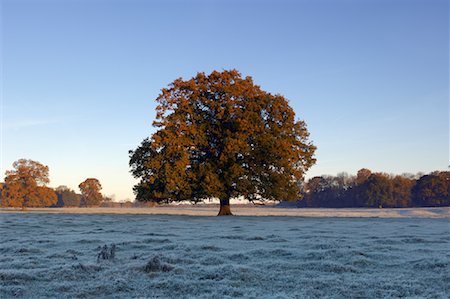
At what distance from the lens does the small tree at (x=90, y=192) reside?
116438mm

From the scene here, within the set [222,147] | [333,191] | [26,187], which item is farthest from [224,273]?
[333,191]

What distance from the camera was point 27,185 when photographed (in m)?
68.1

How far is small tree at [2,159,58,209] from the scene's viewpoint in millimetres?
66812

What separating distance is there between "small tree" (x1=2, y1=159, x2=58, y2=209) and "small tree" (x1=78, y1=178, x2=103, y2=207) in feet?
157

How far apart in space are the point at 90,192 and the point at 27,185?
1976 inches

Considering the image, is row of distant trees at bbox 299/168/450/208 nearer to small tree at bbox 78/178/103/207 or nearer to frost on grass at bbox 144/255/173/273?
small tree at bbox 78/178/103/207

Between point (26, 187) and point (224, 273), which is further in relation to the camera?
point (26, 187)

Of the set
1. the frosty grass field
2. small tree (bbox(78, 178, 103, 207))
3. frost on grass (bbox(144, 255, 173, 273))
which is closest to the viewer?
the frosty grass field

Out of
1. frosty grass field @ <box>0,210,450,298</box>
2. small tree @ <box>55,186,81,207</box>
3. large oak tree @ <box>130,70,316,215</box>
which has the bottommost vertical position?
small tree @ <box>55,186,81,207</box>

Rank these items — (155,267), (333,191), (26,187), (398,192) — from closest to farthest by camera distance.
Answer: (155,267) → (26,187) → (398,192) → (333,191)

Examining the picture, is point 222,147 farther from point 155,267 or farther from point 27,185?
point 27,185

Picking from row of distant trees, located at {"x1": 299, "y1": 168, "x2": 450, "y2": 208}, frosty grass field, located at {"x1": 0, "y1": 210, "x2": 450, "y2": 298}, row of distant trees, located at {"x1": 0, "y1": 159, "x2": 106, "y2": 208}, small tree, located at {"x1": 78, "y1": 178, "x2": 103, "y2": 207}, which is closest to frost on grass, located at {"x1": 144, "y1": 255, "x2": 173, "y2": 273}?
frosty grass field, located at {"x1": 0, "y1": 210, "x2": 450, "y2": 298}

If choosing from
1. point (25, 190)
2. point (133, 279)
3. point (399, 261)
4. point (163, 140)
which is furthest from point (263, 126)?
point (25, 190)

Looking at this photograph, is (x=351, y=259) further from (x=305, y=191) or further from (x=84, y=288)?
(x=305, y=191)
